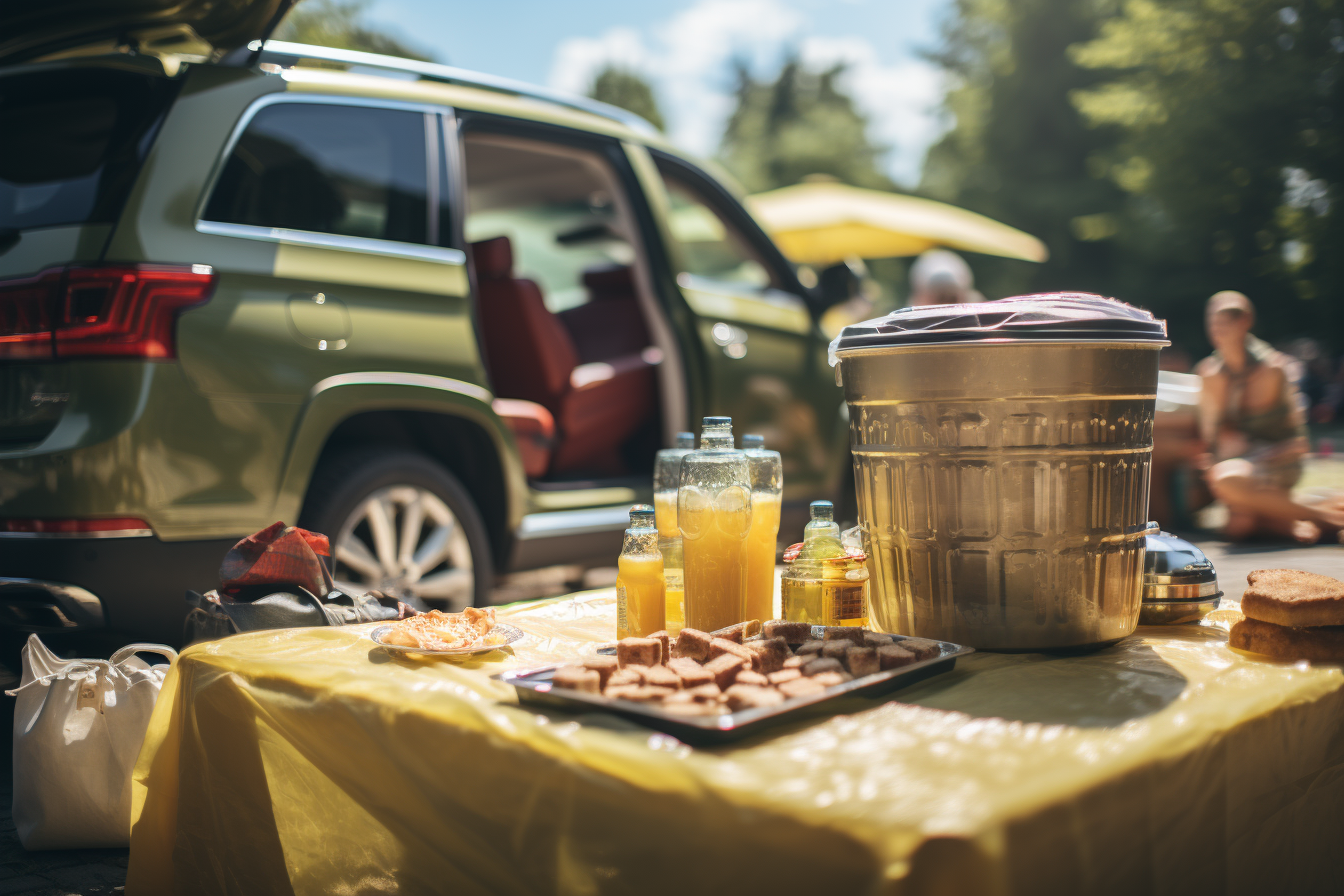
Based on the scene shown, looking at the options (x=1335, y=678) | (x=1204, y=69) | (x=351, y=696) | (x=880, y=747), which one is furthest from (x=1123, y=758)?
(x=1204, y=69)

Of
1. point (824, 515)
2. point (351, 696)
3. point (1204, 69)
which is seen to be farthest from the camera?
point (1204, 69)

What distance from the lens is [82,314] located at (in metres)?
2.65

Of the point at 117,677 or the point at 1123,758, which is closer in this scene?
the point at 1123,758

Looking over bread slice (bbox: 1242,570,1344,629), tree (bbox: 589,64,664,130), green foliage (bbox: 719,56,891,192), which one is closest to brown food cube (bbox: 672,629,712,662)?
bread slice (bbox: 1242,570,1344,629)

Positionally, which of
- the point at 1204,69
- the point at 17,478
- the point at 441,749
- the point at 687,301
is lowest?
the point at 441,749

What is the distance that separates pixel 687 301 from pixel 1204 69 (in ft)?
63.0

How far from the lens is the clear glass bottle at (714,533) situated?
172 cm

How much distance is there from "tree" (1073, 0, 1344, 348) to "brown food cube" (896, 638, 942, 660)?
729 inches

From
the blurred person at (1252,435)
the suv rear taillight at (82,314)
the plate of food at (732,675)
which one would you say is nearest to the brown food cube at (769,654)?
the plate of food at (732,675)

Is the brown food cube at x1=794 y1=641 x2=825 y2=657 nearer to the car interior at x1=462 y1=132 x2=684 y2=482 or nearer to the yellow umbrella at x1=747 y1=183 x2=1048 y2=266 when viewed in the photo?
the car interior at x1=462 y1=132 x2=684 y2=482

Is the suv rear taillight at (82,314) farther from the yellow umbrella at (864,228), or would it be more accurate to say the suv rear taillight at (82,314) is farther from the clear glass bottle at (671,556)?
the yellow umbrella at (864,228)

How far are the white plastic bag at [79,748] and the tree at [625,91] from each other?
44.2m

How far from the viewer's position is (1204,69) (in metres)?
19.3

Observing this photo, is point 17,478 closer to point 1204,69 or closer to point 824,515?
point 824,515
